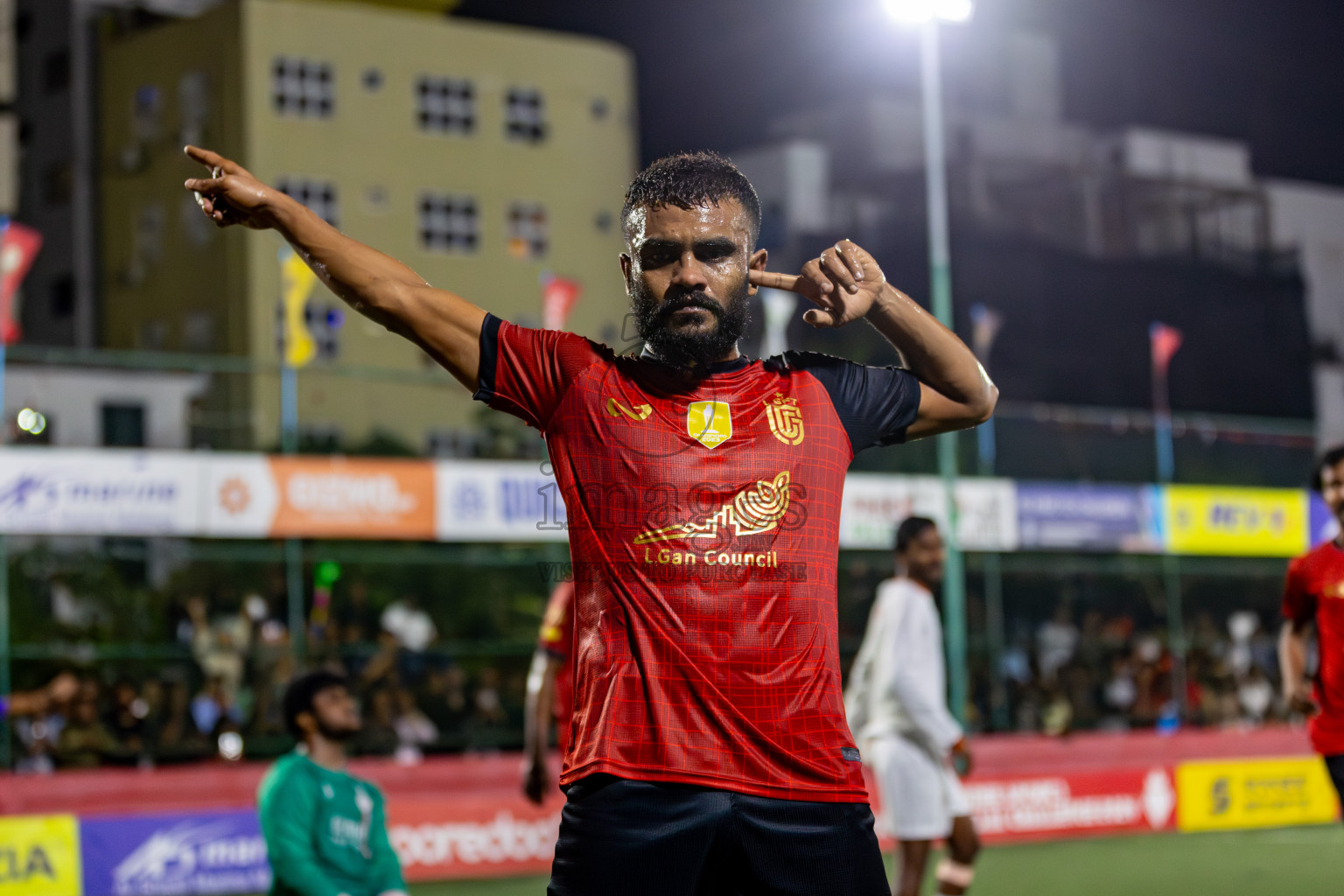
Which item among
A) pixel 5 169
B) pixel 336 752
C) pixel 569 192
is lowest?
pixel 336 752

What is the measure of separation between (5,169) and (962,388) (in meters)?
25.8

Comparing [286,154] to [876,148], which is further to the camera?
[876,148]

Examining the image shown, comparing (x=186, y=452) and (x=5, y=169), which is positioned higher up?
(x=5, y=169)

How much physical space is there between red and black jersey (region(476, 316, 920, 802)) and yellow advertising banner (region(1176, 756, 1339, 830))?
42.1 ft

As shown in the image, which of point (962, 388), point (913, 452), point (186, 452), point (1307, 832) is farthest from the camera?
point (913, 452)

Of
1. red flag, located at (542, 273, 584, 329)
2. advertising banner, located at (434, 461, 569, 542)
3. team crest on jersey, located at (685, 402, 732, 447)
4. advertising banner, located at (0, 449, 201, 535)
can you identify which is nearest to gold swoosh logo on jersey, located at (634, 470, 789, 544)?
team crest on jersey, located at (685, 402, 732, 447)

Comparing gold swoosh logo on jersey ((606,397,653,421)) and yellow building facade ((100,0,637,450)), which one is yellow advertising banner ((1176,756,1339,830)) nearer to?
gold swoosh logo on jersey ((606,397,653,421))

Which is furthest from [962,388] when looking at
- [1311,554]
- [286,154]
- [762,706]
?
[286,154]

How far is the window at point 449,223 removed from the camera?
40.0 metres

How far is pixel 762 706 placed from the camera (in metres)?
2.98

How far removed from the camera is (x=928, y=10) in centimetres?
1396

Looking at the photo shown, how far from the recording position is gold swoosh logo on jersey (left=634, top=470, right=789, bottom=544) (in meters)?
3.06

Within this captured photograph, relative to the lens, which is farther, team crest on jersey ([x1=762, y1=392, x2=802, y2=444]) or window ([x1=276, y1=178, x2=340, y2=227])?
window ([x1=276, y1=178, x2=340, y2=227])

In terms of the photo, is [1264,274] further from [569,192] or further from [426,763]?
[426,763]
